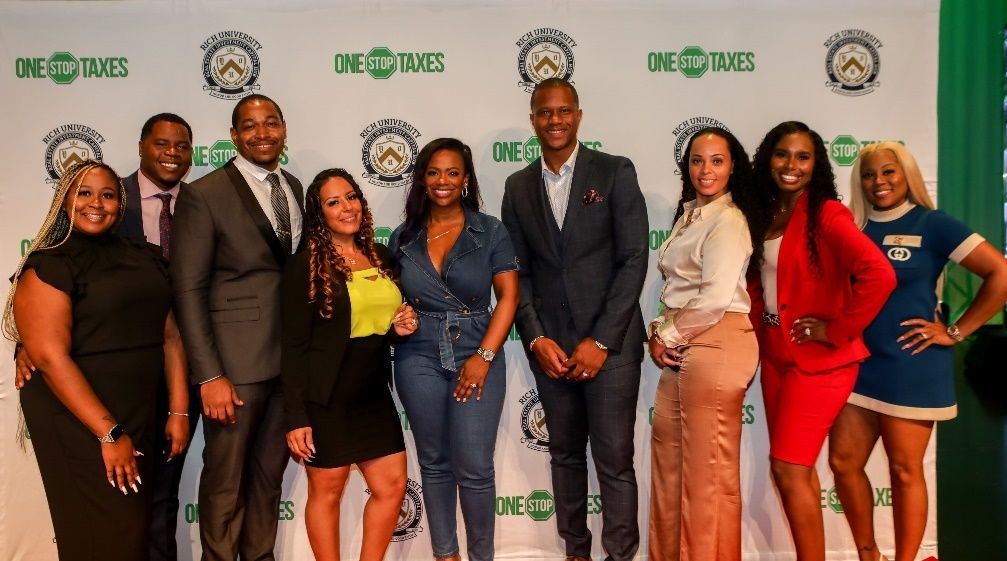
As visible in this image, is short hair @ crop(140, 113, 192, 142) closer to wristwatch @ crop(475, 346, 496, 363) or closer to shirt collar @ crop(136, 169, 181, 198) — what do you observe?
shirt collar @ crop(136, 169, 181, 198)

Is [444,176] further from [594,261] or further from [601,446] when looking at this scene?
[601,446]

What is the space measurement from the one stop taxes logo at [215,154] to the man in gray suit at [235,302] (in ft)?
2.44

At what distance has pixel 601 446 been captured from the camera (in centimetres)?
293

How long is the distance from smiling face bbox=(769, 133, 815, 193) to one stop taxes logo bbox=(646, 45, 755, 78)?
958 millimetres

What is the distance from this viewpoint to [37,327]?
214 cm

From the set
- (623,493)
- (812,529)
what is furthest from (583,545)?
(812,529)

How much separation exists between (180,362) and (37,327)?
1.87 feet

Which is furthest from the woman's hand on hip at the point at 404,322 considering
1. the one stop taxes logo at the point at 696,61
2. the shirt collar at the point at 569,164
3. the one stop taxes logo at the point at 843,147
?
the one stop taxes logo at the point at 843,147

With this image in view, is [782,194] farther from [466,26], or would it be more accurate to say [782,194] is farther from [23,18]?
[23,18]

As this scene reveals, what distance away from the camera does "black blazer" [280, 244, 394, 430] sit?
2463mm

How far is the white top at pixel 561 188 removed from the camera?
296 cm

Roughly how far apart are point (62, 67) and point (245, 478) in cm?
239

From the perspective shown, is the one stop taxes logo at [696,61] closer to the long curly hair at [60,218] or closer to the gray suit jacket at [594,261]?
the gray suit jacket at [594,261]

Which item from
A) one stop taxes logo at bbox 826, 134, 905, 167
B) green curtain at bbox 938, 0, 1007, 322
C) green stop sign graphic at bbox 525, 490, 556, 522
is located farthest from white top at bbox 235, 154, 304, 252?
green curtain at bbox 938, 0, 1007, 322
